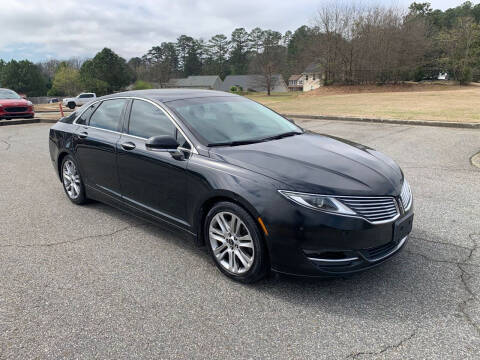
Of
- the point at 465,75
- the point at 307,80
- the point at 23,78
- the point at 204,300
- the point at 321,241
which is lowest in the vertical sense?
the point at 204,300

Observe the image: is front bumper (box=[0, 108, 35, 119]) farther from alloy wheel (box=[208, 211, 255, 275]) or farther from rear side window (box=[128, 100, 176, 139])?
alloy wheel (box=[208, 211, 255, 275])

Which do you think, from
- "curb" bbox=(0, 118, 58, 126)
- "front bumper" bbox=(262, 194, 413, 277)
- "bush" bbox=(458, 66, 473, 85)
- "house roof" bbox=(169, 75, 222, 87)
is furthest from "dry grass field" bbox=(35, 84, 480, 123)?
"house roof" bbox=(169, 75, 222, 87)

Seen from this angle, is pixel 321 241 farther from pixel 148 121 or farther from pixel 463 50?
pixel 463 50

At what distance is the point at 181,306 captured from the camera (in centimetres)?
288

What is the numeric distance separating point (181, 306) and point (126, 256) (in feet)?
3.63

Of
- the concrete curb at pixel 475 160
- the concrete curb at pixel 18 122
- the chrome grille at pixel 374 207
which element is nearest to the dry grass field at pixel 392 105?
the concrete curb at pixel 18 122

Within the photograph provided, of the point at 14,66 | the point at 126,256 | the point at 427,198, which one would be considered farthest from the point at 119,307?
the point at 14,66

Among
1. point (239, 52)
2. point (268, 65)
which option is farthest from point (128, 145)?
point (239, 52)

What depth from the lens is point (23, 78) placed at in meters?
70.8

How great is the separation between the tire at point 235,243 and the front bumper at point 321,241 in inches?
5.5

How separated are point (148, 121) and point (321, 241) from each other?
2327mm

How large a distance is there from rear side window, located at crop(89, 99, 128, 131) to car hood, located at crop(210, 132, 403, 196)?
1.68m

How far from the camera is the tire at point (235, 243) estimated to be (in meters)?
2.95

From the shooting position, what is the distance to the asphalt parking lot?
7.98 ft
